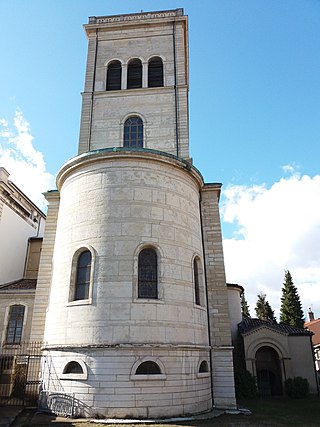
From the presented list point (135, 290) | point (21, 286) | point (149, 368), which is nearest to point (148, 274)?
point (135, 290)

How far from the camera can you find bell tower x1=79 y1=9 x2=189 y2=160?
19344mm

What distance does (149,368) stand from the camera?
11.8m

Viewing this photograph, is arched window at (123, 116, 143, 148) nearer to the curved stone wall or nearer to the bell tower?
the bell tower

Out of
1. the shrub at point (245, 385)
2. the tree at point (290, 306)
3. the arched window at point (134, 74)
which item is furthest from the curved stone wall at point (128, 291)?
the tree at point (290, 306)

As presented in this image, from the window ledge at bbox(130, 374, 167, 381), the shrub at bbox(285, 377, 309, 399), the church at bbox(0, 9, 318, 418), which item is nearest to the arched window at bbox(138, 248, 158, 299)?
the church at bbox(0, 9, 318, 418)

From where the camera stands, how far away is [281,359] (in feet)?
71.6

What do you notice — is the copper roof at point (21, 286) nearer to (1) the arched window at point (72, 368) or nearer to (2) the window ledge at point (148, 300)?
(1) the arched window at point (72, 368)

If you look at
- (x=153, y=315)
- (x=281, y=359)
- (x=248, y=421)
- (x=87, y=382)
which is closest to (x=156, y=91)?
(x=153, y=315)

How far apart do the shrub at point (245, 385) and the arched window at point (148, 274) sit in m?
10.6

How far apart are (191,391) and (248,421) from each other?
221cm

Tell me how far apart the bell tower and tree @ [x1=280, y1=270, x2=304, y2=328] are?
3293cm

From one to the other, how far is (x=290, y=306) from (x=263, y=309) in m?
6.74

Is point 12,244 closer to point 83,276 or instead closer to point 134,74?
point 83,276

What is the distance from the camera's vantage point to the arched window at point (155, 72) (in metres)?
21.0
